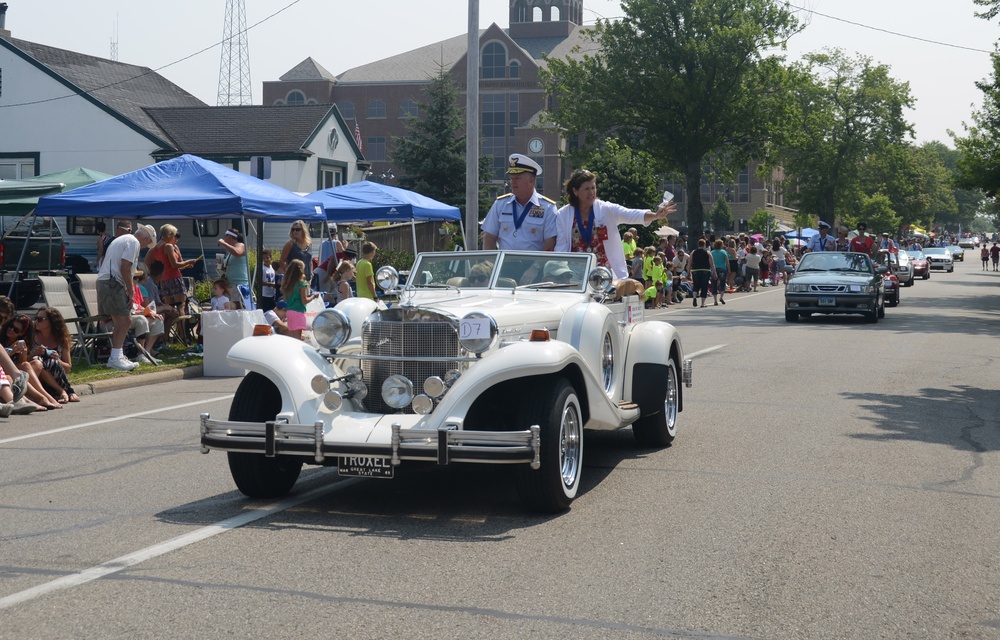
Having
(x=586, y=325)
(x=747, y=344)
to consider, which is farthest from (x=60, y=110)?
(x=586, y=325)

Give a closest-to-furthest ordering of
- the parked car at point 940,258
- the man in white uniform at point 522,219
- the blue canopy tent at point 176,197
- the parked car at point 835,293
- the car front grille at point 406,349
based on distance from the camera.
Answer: the car front grille at point 406,349, the man in white uniform at point 522,219, the blue canopy tent at point 176,197, the parked car at point 835,293, the parked car at point 940,258

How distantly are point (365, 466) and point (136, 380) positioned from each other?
8.18 metres

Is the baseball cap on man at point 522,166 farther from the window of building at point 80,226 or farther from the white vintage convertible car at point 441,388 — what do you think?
the window of building at point 80,226

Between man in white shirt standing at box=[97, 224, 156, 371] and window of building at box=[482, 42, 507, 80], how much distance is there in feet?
289

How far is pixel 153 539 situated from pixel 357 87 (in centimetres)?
10153

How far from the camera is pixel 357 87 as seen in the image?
342 ft

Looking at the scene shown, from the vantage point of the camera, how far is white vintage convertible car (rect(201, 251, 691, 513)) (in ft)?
20.5

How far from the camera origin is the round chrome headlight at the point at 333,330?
7098mm

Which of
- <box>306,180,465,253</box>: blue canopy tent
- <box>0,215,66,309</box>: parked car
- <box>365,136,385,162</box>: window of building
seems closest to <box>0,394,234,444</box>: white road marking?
<box>306,180,465,253</box>: blue canopy tent

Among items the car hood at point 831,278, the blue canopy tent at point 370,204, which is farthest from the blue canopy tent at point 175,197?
the car hood at point 831,278

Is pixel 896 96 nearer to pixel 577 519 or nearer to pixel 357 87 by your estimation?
pixel 357 87

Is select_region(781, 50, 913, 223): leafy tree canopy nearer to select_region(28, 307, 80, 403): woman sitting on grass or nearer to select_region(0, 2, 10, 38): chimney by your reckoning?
select_region(0, 2, 10, 38): chimney

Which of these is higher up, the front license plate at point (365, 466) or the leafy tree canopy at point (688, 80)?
the leafy tree canopy at point (688, 80)

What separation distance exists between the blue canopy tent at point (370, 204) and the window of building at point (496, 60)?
257 ft
